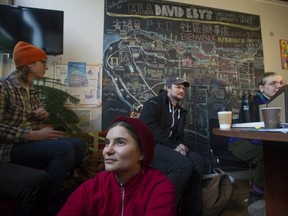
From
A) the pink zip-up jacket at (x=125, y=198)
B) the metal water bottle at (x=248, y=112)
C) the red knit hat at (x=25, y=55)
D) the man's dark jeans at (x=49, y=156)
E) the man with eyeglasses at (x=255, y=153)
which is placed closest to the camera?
the pink zip-up jacket at (x=125, y=198)

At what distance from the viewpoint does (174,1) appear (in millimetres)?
3338

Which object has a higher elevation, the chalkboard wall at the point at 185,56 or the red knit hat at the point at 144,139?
the chalkboard wall at the point at 185,56

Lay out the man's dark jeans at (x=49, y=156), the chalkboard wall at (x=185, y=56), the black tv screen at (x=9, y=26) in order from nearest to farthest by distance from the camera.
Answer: the man's dark jeans at (x=49, y=156)
the black tv screen at (x=9, y=26)
the chalkboard wall at (x=185, y=56)

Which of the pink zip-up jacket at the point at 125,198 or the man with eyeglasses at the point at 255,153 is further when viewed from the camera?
the man with eyeglasses at the point at 255,153

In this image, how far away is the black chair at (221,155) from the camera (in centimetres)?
242

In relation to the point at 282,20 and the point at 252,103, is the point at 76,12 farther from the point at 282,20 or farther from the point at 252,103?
the point at 282,20

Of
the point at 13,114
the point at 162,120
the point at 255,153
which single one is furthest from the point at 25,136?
the point at 255,153

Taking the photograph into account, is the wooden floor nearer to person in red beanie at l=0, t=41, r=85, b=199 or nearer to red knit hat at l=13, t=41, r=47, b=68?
person in red beanie at l=0, t=41, r=85, b=199

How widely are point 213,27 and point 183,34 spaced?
54 cm

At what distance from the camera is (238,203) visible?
217 centimetres

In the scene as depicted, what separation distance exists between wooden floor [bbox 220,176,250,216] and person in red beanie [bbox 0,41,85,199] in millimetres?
1350

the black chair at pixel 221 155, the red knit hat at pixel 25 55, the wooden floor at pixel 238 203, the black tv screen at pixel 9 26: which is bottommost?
the wooden floor at pixel 238 203

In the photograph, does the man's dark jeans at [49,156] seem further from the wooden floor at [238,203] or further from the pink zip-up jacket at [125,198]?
the wooden floor at [238,203]

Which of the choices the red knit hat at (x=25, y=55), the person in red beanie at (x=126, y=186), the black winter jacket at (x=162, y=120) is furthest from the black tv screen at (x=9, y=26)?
the person in red beanie at (x=126, y=186)
